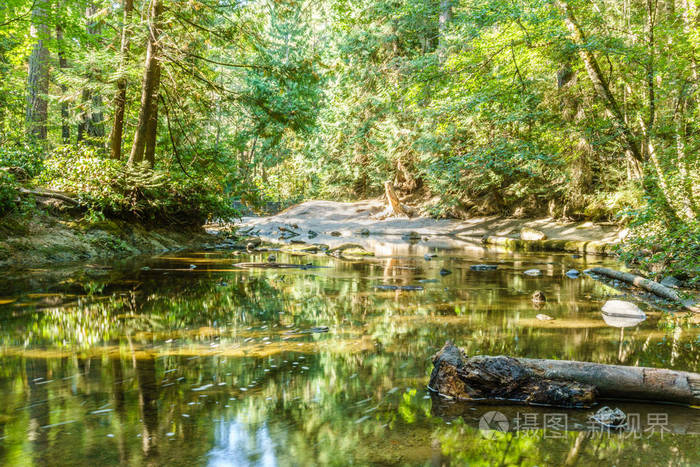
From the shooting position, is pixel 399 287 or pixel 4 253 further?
pixel 4 253

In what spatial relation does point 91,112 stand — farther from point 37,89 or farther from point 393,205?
point 393,205

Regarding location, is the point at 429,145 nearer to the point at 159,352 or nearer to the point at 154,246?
the point at 154,246

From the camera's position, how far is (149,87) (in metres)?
11.7

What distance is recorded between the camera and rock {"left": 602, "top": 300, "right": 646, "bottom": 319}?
5758 mm

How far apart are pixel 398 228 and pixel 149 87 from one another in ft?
53.9

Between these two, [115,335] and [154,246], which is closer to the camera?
[115,335]

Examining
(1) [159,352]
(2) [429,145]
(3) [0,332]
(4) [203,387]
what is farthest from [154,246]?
(2) [429,145]

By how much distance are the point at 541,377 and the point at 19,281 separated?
26.7 feet

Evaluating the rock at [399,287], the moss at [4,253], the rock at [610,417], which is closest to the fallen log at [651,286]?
the rock at [399,287]

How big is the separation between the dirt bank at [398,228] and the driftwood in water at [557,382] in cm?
1356

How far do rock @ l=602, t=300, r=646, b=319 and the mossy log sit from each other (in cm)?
874

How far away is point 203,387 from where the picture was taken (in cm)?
326

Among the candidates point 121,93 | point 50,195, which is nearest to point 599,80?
point 121,93

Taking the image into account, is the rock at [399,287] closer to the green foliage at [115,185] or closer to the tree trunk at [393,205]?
the green foliage at [115,185]
